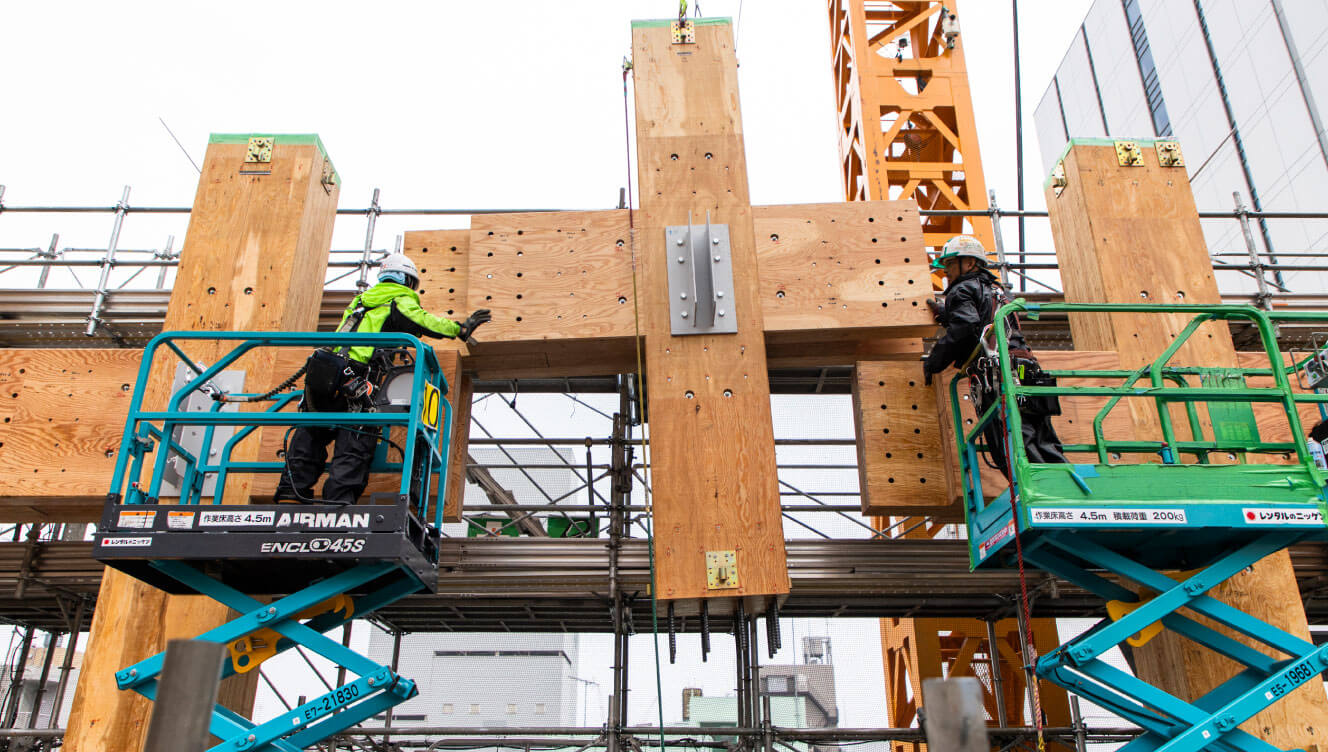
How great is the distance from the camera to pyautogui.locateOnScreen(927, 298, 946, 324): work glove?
616 cm

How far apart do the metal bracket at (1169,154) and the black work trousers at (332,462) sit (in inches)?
247

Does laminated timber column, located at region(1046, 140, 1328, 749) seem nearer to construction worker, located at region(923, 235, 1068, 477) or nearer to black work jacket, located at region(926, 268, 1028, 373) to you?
construction worker, located at region(923, 235, 1068, 477)

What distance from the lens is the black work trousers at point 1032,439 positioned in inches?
220

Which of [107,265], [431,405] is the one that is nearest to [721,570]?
[431,405]

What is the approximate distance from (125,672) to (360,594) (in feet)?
4.30

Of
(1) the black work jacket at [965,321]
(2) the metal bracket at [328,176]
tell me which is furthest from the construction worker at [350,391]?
(1) the black work jacket at [965,321]

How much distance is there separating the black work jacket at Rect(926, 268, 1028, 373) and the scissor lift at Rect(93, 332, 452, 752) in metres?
3.26

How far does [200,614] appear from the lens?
5.64 m

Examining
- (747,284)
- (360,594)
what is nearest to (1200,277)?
(747,284)

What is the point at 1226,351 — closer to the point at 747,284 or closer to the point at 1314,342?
the point at 747,284

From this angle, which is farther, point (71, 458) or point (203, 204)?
point (203, 204)

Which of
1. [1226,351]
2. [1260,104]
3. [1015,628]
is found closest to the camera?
[1226,351]

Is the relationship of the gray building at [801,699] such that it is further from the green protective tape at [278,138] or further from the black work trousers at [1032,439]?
the green protective tape at [278,138]

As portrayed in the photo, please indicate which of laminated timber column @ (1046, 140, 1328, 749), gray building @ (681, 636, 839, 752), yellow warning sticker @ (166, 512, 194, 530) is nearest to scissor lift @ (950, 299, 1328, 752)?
laminated timber column @ (1046, 140, 1328, 749)
